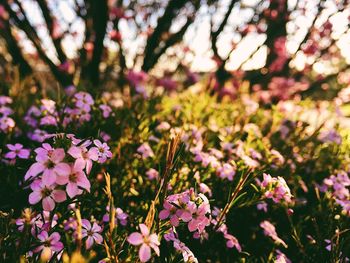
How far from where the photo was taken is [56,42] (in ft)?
15.2

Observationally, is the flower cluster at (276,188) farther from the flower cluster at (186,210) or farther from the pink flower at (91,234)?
the pink flower at (91,234)

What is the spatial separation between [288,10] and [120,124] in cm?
337

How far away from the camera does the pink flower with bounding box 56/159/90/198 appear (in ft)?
3.36

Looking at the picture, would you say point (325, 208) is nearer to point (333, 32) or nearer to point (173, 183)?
point (173, 183)

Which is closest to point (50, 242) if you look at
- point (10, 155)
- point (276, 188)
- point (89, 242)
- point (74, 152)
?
point (89, 242)

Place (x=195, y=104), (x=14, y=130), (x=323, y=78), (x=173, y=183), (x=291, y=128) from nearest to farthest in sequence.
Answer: (x=173, y=183)
(x=14, y=130)
(x=291, y=128)
(x=195, y=104)
(x=323, y=78)

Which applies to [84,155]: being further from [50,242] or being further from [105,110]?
[105,110]

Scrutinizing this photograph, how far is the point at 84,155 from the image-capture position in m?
1.10

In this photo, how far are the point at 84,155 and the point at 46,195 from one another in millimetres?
182

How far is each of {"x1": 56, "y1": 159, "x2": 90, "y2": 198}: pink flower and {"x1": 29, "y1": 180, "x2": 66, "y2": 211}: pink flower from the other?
0.04 meters

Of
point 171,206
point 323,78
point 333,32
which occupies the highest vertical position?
point 333,32

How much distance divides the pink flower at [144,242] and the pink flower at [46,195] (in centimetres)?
28

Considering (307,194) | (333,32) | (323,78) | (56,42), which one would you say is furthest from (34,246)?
(323,78)

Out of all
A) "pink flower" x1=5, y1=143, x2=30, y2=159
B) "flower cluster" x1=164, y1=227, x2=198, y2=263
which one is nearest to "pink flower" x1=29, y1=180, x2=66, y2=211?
"flower cluster" x1=164, y1=227, x2=198, y2=263
